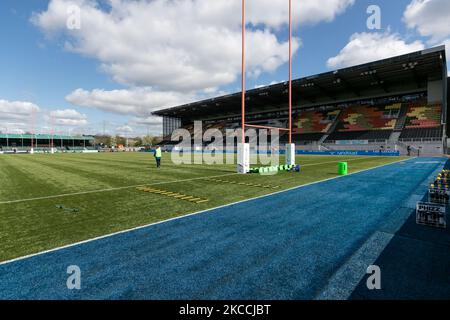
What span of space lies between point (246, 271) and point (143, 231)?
2716 millimetres

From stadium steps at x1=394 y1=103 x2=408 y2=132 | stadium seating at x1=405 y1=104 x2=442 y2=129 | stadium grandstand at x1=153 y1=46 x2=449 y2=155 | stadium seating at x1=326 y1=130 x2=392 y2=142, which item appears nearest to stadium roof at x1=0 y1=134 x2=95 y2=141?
stadium grandstand at x1=153 y1=46 x2=449 y2=155

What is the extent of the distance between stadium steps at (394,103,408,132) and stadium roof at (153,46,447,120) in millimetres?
3482

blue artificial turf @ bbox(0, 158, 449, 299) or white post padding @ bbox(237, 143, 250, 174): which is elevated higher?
white post padding @ bbox(237, 143, 250, 174)


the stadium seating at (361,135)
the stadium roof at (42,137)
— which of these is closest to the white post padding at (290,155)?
the stadium seating at (361,135)

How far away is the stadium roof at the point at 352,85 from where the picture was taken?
35531 millimetres

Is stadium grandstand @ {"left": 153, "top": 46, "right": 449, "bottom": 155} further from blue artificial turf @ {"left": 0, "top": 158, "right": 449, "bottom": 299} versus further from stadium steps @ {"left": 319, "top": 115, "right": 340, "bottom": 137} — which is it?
blue artificial turf @ {"left": 0, "top": 158, "right": 449, "bottom": 299}

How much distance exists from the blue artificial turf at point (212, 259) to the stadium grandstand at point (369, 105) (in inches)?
1583

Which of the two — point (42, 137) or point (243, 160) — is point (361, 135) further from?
point (42, 137)

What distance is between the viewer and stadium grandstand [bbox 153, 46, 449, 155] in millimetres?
37750

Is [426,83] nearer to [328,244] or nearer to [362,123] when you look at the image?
[362,123]

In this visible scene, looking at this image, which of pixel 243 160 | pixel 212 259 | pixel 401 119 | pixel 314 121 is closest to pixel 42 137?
pixel 314 121

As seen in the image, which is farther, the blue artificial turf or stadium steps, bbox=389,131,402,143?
stadium steps, bbox=389,131,402,143
